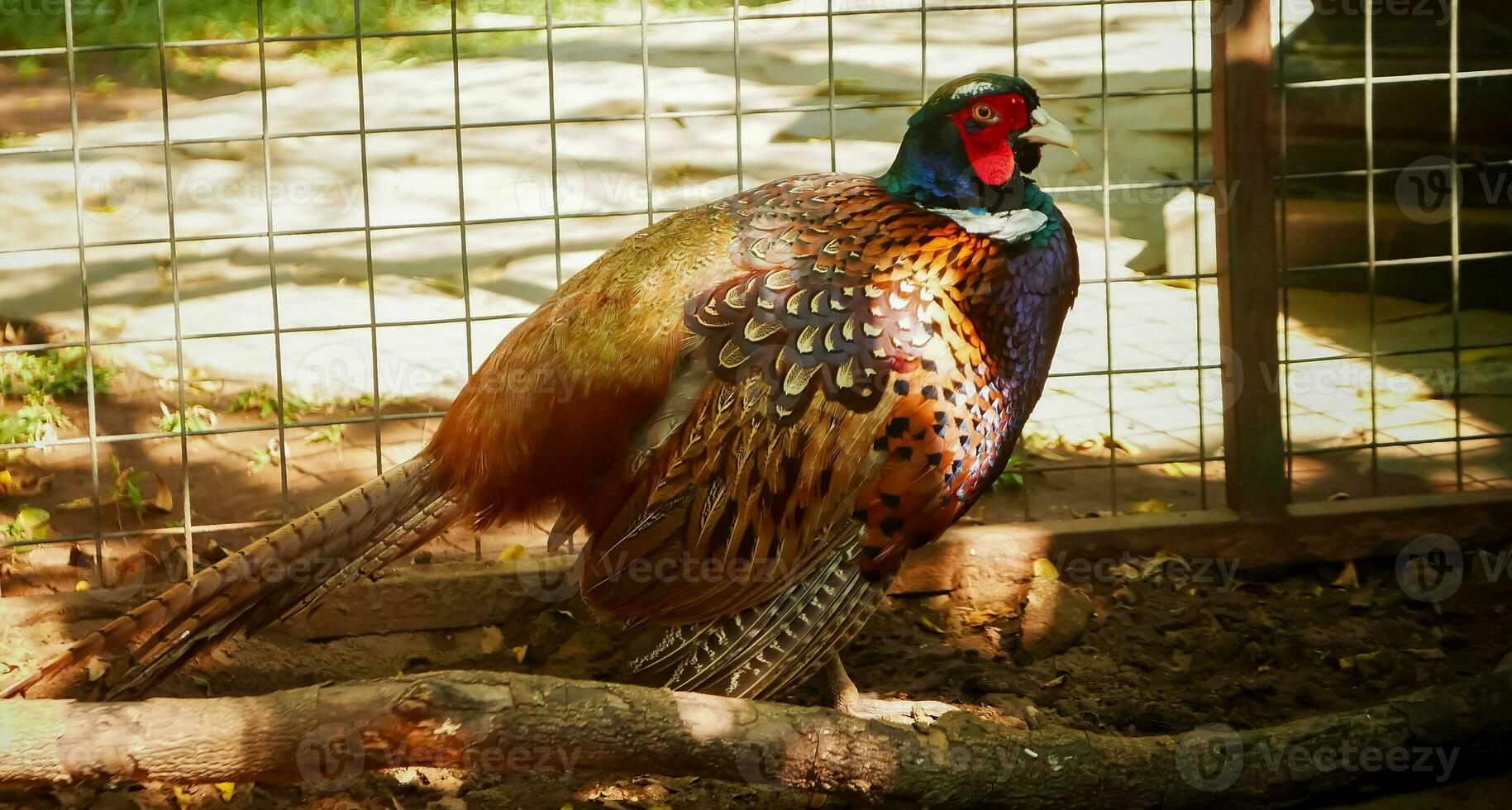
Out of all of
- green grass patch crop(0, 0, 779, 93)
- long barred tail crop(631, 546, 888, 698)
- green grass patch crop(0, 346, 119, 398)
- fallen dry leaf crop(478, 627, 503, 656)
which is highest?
green grass patch crop(0, 0, 779, 93)

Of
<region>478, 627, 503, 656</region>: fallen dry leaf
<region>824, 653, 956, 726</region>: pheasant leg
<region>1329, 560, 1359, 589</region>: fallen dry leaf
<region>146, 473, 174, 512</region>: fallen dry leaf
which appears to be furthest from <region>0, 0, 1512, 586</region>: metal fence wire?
<region>824, 653, 956, 726</region>: pheasant leg

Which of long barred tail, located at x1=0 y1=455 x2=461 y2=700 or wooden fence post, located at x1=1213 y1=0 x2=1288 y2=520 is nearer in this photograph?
long barred tail, located at x1=0 y1=455 x2=461 y2=700

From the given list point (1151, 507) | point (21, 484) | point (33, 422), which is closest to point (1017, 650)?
point (1151, 507)

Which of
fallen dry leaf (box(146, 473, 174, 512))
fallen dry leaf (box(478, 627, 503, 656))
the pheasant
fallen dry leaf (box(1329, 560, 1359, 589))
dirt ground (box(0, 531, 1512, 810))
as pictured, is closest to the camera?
the pheasant

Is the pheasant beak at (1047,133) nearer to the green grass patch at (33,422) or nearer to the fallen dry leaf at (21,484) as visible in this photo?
the fallen dry leaf at (21,484)

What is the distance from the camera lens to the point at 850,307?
9.42ft

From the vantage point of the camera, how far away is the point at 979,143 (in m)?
3.02

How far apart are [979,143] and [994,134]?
39mm

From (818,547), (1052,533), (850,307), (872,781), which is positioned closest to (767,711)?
(872,781)

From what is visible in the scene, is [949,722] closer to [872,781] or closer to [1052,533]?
[872,781]

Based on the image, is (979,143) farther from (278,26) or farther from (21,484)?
(278,26)

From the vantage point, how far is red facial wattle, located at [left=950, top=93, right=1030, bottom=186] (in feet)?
9.84

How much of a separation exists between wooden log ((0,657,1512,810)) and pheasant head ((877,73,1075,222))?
3.99 feet

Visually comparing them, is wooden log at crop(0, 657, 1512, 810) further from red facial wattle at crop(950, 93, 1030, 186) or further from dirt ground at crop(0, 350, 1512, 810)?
red facial wattle at crop(950, 93, 1030, 186)
